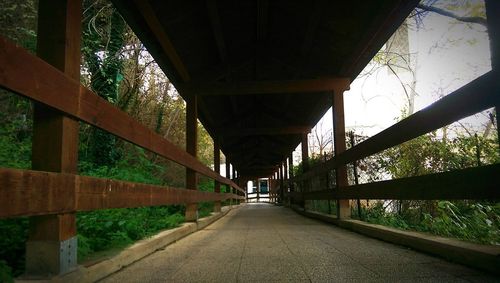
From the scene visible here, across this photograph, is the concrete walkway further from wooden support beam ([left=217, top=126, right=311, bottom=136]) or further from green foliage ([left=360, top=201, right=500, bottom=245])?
wooden support beam ([left=217, top=126, right=311, bottom=136])

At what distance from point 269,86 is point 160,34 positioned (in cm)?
289

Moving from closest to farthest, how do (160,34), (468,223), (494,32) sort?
(494,32)
(468,223)
(160,34)

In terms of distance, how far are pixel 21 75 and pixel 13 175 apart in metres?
0.43

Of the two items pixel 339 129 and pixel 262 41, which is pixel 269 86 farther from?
pixel 339 129

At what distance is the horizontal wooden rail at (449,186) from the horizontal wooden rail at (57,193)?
2222mm

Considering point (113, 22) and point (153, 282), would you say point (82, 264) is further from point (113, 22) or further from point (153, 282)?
point (113, 22)

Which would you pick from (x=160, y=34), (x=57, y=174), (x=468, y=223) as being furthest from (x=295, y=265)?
(x=160, y=34)

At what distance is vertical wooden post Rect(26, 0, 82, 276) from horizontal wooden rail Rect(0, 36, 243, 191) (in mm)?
97

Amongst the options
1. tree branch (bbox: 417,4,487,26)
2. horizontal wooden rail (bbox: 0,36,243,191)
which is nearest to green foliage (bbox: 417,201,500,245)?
horizontal wooden rail (bbox: 0,36,243,191)

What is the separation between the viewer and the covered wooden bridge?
7.09ft

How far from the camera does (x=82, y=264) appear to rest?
2619mm

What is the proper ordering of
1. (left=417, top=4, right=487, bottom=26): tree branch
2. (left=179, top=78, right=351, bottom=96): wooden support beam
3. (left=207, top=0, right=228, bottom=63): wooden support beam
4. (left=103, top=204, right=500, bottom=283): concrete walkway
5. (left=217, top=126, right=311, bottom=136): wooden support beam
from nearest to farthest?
(left=103, top=204, right=500, bottom=283): concrete walkway → (left=207, top=0, right=228, bottom=63): wooden support beam → (left=179, top=78, right=351, bottom=96): wooden support beam → (left=417, top=4, right=487, bottom=26): tree branch → (left=217, top=126, right=311, bottom=136): wooden support beam

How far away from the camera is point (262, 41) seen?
8.20 meters

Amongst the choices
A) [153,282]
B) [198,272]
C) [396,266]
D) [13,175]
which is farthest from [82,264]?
[396,266]
